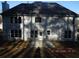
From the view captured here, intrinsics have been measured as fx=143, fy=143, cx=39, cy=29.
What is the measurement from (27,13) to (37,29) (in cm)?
37

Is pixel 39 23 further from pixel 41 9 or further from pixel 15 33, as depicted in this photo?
pixel 15 33

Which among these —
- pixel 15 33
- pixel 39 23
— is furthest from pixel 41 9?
pixel 15 33

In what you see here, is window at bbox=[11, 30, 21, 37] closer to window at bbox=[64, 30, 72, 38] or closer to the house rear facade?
the house rear facade

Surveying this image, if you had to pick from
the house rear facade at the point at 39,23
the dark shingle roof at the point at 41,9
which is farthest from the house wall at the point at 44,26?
the dark shingle roof at the point at 41,9

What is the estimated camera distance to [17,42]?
2854mm

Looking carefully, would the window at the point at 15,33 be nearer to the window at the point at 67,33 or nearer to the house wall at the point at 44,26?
the house wall at the point at 44,26

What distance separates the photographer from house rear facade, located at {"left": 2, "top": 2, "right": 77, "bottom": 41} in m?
2.66

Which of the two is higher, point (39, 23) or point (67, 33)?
point (39, 23)

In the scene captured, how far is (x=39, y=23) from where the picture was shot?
8.89ft

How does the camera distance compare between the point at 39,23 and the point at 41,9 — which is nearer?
the point at 39,23

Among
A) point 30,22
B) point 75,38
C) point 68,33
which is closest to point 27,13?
point 30,22

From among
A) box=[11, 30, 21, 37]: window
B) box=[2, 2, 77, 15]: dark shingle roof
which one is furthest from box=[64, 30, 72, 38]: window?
box=[11, 30, 21, 37]: window

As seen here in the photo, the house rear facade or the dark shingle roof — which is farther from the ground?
the dark shingle roof

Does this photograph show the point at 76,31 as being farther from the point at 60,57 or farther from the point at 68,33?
the point at 60,57
